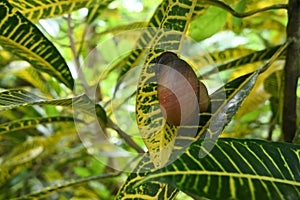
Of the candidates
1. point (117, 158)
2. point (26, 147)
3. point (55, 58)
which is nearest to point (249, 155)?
point (55, 58)

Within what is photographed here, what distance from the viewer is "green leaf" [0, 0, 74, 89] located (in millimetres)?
728

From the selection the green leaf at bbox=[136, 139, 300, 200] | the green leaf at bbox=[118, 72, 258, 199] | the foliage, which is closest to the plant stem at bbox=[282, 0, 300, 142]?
the foliage

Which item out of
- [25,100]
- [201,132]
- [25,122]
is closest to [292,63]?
[201,132]

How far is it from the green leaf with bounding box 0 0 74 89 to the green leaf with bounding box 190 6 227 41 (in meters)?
0.29

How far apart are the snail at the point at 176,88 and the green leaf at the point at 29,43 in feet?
0.87

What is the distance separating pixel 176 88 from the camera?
544 mm

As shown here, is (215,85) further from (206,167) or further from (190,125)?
(206,167)

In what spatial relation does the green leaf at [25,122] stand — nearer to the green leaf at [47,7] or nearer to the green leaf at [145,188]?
the green leaf at [47,7]

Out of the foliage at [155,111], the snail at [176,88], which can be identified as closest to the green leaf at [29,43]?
the foliage at [155,111]

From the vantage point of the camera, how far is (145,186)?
548mm

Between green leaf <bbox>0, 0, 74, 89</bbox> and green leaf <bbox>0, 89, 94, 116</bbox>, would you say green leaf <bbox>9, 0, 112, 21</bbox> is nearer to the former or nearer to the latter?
green leaf <bbox>0, 0, 74, 89</bbox>

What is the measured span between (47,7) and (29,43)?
11 centimetres

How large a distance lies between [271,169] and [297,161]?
0.05 m

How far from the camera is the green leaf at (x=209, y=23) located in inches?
40.7
